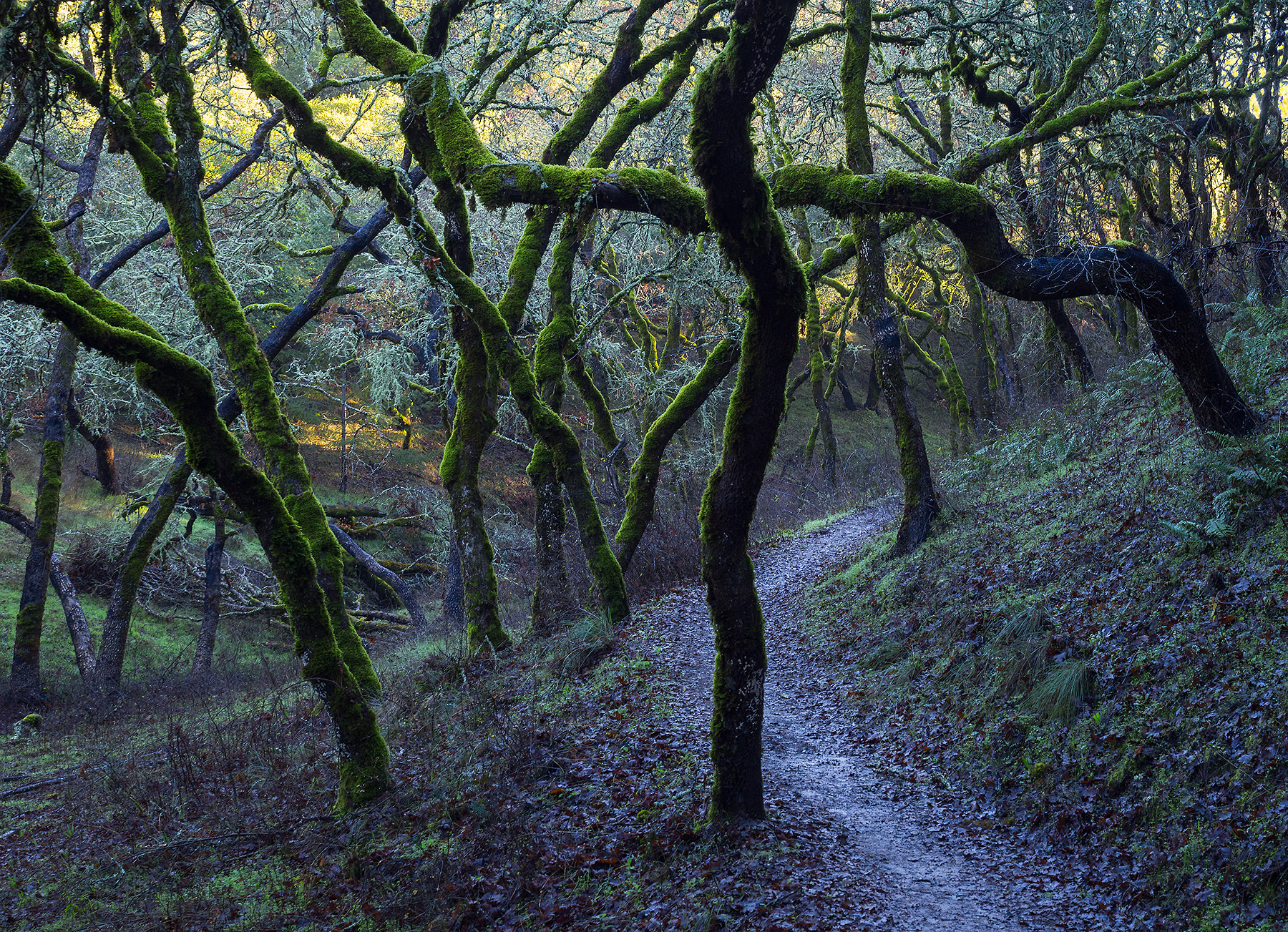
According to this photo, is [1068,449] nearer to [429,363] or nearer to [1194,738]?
[1194,738]

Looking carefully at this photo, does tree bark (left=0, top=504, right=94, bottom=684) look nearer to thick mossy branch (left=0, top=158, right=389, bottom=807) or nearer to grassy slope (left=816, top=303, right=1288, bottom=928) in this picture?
thick mossy branch (left=0, top=158, right=389, bottom=807)

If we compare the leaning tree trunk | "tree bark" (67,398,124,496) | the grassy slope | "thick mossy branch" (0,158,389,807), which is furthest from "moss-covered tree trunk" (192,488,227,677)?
the leaning tree trunk

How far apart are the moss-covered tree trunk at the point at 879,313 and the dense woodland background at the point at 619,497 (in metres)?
0.08

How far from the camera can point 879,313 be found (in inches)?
451

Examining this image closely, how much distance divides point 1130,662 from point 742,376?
3.57 meters

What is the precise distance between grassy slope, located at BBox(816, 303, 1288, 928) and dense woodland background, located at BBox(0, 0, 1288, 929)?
34mm

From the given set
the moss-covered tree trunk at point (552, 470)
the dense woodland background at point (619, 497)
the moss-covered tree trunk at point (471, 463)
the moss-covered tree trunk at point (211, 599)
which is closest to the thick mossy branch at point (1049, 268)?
the dense woodland background at point (619, 497)

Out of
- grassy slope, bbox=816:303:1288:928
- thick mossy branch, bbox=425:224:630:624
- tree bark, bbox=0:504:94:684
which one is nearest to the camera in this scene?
grassy slope, bbox=816:303:1288:928

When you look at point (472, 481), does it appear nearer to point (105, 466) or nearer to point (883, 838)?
point (883, 838)

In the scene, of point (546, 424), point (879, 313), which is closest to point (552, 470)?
point (546, 424)

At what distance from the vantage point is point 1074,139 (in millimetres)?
11953

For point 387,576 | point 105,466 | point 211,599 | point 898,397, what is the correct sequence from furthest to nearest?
point 105,466
point 387,576
point 211,599
point 898,397

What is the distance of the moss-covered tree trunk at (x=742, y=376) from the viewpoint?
4039 millimetres

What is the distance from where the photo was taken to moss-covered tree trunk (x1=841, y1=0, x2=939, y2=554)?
11.2 meters
